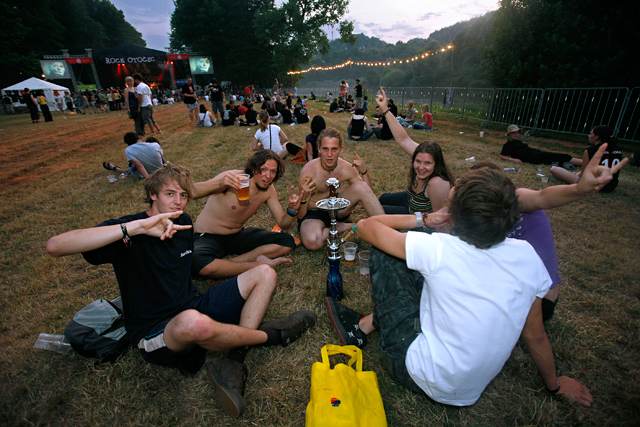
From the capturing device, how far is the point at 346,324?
2566mm

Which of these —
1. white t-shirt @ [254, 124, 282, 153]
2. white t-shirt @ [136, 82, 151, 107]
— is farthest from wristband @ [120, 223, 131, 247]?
white t-shirt @ [136, 82, 151, 107]

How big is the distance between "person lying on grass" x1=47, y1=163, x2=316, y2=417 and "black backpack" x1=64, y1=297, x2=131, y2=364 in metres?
0.38

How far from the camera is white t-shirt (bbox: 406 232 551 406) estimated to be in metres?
1.50

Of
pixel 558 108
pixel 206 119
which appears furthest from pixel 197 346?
pixel 206 119

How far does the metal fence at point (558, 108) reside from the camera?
965 cm

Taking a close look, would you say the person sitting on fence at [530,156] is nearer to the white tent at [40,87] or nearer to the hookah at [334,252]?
the hookah at [334,252]

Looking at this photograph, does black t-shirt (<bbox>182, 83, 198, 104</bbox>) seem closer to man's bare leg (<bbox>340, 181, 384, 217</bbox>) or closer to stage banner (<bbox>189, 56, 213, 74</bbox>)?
man's bare leg (<bbox>340, 181, 384, 217</bbox>)

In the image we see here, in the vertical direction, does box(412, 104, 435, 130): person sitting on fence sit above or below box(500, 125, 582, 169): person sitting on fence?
above

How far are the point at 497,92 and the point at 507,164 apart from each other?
786cm

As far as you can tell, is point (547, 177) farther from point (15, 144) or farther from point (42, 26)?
point (42, 26)

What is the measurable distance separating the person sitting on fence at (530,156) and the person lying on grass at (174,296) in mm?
8086

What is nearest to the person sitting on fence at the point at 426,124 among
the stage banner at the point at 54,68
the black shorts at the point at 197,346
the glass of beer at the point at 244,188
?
the glass of beer at the point at 244,188

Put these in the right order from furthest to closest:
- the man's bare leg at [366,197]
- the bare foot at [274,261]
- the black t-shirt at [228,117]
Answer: the black t-shirt at [228,117], the man's bare leg at [366,197], the bare foot at [274,261]

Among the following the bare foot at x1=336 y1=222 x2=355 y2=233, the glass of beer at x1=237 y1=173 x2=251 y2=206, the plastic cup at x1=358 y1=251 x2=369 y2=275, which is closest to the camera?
the glass of beer at x1=237 y1=173 x2=251 y2=206
